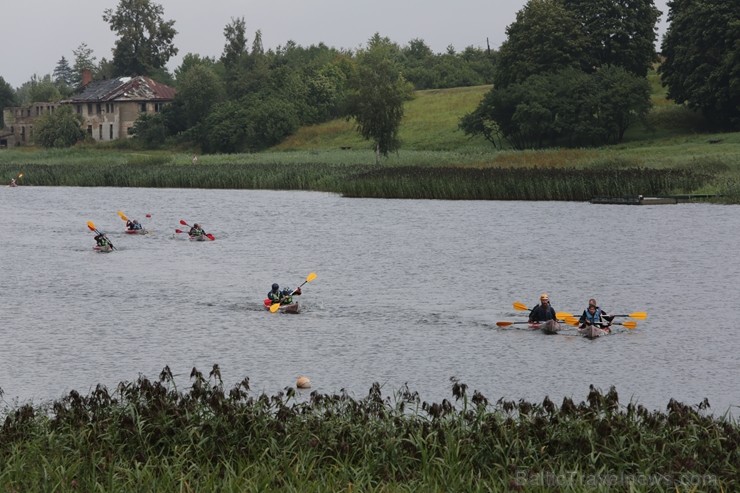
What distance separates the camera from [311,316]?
1436 inches

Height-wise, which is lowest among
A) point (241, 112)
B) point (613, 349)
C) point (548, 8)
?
point (613, 349)

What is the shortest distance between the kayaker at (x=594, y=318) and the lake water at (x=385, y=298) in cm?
45

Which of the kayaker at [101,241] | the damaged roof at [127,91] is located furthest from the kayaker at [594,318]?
the damaged roof at [127,91]

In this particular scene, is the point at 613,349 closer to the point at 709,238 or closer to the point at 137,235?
the point at 709,238

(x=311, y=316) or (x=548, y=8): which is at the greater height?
(x=548, y=8)

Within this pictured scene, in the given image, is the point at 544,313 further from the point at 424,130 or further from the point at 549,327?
the point at 424,130

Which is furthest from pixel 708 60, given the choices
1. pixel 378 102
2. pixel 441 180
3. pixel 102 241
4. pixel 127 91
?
pixel 127 91

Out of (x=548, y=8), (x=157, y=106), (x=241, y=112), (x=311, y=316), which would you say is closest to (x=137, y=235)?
(x=311, y=316)

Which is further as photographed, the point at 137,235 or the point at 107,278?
the point at 137,235

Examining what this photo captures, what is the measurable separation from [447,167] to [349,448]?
215 ft

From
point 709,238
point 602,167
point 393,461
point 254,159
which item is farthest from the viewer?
point 254,159

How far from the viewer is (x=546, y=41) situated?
115000 mm

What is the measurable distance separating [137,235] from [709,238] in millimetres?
29285

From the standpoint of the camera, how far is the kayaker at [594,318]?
32219 mm
